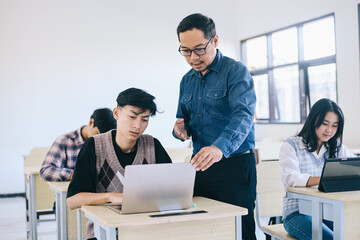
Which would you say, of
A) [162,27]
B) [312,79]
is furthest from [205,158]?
[162,27]

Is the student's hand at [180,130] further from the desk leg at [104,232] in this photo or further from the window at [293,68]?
the window at [293,68]

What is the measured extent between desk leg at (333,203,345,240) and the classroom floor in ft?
6.14

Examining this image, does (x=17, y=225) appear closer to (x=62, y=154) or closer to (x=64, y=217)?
(x=62, y=154)

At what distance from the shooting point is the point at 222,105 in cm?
197

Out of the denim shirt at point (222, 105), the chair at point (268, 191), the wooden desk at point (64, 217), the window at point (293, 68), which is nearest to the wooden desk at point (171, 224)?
the denim shirt at point (222, 105)

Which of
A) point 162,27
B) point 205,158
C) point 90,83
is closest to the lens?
point 205,158

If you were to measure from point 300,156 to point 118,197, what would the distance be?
108 centimetres

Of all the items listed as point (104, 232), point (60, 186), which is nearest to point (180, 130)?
point (104, 232)

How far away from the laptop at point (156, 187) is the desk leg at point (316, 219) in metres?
0.68

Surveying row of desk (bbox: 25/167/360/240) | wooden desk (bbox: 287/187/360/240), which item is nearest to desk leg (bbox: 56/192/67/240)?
row of desk (bbox: 25/167/360/240)

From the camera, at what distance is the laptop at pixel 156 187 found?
1.47 m

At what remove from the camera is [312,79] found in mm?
6375

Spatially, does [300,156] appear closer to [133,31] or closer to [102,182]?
[102,182]

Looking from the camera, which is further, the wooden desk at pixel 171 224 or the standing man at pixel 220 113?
the standing man at pixel 220 113
